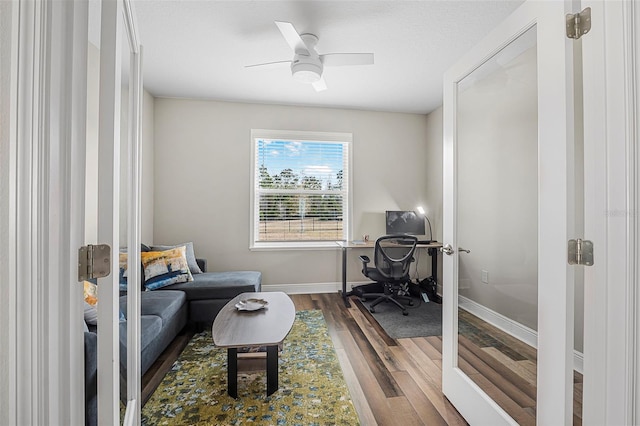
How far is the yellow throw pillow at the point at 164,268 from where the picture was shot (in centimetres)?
278

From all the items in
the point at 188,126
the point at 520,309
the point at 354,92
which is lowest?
the point at 520,309

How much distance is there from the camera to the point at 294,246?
398cm

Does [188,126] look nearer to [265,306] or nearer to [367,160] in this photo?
[367,160]

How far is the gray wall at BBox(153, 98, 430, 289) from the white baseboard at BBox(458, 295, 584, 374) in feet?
8.17

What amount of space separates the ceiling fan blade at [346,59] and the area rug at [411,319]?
240 cm

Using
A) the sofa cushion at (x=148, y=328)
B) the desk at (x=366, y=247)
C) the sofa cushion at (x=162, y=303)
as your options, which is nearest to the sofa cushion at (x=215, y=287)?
the sofa cushion at (x=162, y=303)

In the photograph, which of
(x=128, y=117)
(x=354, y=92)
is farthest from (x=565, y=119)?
(x=354, y=92)

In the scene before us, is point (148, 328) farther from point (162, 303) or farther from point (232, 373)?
point (232, 373)

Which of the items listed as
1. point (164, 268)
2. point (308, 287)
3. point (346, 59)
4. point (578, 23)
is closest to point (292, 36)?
point (346, 59)

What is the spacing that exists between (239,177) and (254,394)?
2.68 m

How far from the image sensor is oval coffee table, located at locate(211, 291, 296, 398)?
168 cm

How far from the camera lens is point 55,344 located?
606 mm

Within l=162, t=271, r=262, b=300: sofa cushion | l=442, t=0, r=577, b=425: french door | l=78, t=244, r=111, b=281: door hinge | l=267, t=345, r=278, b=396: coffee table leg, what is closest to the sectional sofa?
l=162, t=271, r=262, b=300: sofa cushion

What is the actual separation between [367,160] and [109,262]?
12.2 ft
